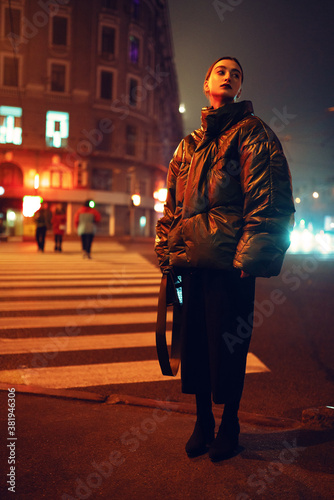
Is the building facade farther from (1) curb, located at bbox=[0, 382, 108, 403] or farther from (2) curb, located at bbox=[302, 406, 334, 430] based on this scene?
(2) curb, located at bbox=[302, 406, 334, 430]

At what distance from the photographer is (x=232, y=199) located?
91.3 inches

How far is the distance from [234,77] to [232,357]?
1620mm

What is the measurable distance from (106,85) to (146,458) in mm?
39724

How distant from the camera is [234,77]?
2516mm

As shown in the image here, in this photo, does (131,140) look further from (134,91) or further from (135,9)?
(135,9)

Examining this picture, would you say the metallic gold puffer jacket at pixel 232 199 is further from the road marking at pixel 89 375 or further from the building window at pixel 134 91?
the building window at pixel 134 91

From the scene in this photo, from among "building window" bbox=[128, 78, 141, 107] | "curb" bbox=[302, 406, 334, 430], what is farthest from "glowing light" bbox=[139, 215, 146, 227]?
"curb" bbox=[302, 406, 334, 430]

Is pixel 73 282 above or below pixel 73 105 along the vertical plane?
below

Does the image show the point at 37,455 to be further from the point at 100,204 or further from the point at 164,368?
the point at 100,204

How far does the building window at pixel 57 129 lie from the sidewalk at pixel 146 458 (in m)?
35.7

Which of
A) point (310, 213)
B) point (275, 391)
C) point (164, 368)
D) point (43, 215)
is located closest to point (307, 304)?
point (275, 391)

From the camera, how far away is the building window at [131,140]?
132 ft

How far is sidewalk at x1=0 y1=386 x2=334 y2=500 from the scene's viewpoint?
2.11 m

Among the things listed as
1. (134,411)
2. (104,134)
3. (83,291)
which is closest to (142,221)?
(104,134)
